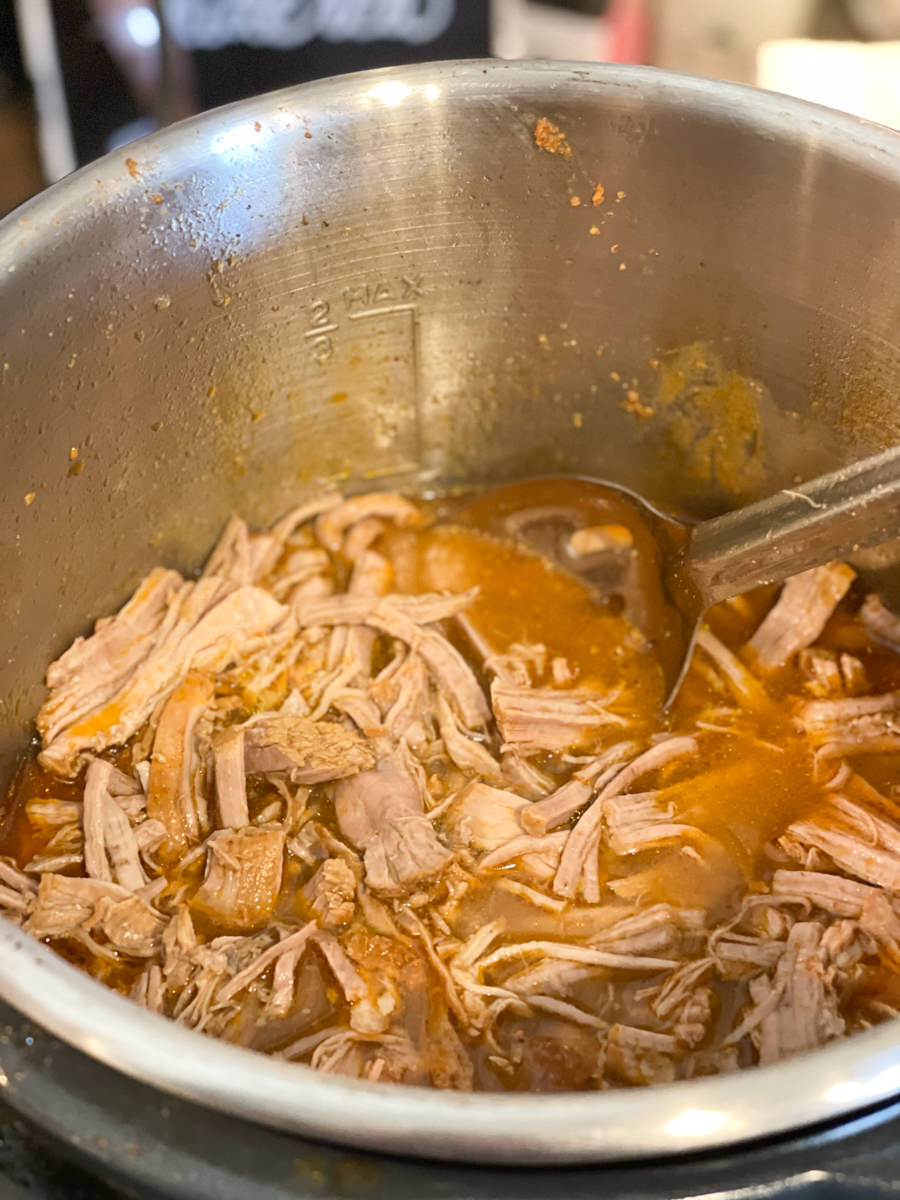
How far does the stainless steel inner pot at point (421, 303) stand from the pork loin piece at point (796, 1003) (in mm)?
996

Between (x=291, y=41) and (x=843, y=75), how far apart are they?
1.67 metres

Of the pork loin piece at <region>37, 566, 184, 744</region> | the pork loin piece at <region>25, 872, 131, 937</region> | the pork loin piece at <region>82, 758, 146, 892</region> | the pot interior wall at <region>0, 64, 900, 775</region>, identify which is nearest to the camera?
the pork loin piece at <region>25, 872, 131, 937</region>

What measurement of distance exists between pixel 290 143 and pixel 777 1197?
1.79 metres

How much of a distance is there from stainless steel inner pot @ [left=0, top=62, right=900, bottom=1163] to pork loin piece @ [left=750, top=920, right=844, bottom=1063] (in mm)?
996

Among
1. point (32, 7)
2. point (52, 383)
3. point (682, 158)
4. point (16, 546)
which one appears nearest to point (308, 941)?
point (16, 546)

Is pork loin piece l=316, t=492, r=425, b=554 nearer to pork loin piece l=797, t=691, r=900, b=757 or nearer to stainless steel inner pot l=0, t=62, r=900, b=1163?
stainless steel inner pot l=0, t=62, r=900, b=1163

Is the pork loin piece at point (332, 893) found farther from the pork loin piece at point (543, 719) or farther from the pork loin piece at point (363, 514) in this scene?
the pork loin piece at point (363, 514)

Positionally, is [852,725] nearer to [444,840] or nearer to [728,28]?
[444,840]

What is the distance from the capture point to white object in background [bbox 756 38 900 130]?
2754mm

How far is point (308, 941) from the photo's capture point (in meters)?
1.67

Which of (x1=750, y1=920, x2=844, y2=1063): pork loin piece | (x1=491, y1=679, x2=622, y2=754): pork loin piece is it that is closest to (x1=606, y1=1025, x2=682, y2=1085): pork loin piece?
(x1=750, y1=920, x2=844, y2=1063): pork loin piece

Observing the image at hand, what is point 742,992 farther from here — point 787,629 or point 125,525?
point 125,525

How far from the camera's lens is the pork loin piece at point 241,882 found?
171cm

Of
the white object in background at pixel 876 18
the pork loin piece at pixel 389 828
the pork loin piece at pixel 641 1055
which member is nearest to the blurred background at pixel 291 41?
the white object in background at pixel 876 18
